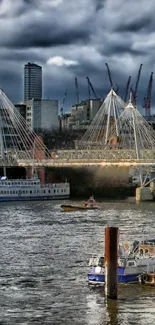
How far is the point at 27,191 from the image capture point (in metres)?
117

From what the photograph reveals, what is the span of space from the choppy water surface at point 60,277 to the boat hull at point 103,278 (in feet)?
1.68

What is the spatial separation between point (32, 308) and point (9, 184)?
8115 centimetres

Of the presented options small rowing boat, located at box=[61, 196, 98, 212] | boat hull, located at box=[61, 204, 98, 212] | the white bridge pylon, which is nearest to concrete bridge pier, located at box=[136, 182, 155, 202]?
the white bridge pylon

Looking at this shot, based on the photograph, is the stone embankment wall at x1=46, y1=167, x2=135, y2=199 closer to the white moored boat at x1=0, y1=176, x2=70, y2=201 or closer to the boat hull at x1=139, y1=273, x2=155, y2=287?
the white moored boat at x1=0, y1=176, x2=70, y2=201

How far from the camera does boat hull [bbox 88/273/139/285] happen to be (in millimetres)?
39250

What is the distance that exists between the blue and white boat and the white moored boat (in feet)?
243

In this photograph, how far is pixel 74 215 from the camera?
279ft

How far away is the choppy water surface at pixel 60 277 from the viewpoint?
1313 inches

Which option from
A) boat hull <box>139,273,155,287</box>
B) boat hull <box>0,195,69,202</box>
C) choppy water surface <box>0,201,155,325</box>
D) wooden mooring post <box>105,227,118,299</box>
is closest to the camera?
choppy water surface <box>0,201,155,325</box>

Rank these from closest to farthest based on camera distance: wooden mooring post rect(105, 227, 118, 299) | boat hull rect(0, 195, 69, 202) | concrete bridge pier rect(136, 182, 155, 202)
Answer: wooden mooring post rect(105, 227, 118, 299) → boat hull rect(0, 195, 69, 202) → concrete bridge pier rect(136, 182, 155, 202)

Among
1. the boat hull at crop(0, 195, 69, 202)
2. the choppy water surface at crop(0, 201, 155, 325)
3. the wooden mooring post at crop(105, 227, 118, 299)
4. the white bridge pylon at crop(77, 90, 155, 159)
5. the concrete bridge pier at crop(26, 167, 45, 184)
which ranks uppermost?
the white bridge pylon at crop(77, 90, 155, 159)

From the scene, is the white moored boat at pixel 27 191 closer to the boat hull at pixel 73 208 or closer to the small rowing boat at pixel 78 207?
the small rowing boat at pixel 78 207

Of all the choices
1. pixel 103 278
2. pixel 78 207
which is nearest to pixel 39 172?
pixel 78 207

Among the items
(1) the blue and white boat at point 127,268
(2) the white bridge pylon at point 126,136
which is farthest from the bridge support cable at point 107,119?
(1) the blue and white boat at point 127,268
